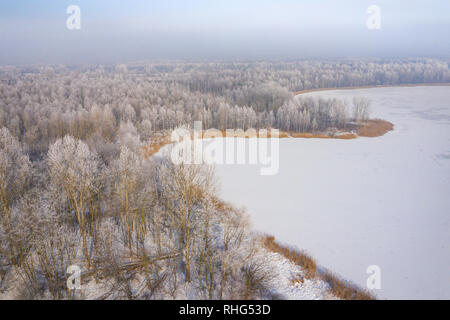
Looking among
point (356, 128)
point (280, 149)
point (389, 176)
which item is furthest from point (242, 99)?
point (389, 176)

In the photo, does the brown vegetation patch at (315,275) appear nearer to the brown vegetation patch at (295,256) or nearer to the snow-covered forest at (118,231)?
the brown vegetation patch at (295,256)

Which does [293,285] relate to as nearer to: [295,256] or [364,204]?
[295,256]

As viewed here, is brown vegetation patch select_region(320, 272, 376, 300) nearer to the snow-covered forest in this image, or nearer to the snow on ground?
the snow on ground

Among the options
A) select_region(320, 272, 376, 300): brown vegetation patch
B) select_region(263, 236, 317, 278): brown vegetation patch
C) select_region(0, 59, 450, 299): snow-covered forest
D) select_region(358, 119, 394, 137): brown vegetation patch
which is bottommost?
select_region(320, 272, 376, 300): brown vegetation patch

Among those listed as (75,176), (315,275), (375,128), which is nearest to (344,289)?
(315,275)

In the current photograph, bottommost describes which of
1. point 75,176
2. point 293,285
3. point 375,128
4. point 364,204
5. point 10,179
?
point 293,285

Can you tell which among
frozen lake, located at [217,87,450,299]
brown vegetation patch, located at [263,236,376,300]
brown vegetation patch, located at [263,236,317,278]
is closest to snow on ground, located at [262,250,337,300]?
brown vegetation patch, located at [263,236,376,300]

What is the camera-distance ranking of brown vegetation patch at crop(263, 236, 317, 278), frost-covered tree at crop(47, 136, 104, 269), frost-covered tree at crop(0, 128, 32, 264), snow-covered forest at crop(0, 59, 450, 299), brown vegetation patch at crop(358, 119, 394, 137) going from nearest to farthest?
snow-covered forest at crop(0, 59, 450, 299)
frost-covered tree at crop(0, 128, 32, 264)
frost-covered tree at crop(47, 136, 104, 269)
brown vegetation patch at crop(263, 236, 317, 278)
brown vegetation patch at crop(358, 119, 394, 137)
